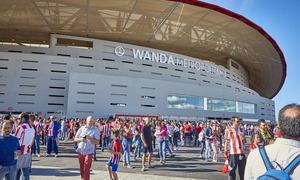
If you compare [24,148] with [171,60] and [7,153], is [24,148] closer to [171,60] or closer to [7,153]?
[7,153]

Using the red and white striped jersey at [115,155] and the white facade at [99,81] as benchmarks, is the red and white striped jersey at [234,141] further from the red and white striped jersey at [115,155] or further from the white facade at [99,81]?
the white facade at [99,81]

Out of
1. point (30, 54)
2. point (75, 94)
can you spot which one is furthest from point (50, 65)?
point (75, 94)

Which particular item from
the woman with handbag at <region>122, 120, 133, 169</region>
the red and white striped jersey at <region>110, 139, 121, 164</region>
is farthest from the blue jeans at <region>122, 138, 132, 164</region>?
the red and white striped jersey at <region>110, 139, 121, 164</region>

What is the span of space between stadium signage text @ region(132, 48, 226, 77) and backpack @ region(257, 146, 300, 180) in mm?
32644

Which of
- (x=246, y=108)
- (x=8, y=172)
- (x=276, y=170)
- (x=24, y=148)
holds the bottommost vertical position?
(x=8, y=172)

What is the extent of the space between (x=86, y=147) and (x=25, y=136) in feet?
4.72

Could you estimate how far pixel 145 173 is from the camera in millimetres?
6750

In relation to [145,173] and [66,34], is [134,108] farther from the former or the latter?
[145,173]

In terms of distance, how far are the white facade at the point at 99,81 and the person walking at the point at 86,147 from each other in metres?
23.4

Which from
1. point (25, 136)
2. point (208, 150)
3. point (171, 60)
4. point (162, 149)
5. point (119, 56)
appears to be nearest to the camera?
point (25, 136)

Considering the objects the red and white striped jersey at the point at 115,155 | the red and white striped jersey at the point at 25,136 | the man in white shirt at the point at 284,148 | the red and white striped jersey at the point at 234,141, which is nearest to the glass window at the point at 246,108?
the red and white striped jersey at the point at 234,141

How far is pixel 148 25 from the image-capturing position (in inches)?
1117

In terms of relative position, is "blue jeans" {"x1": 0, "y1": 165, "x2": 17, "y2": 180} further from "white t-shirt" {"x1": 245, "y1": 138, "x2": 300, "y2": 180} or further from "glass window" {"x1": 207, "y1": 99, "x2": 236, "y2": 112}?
"glass window" {"x1": 207, "y1": 99, "x2": 236, "y2": 112}

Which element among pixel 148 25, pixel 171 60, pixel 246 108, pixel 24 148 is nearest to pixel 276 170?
pixel 24 148
